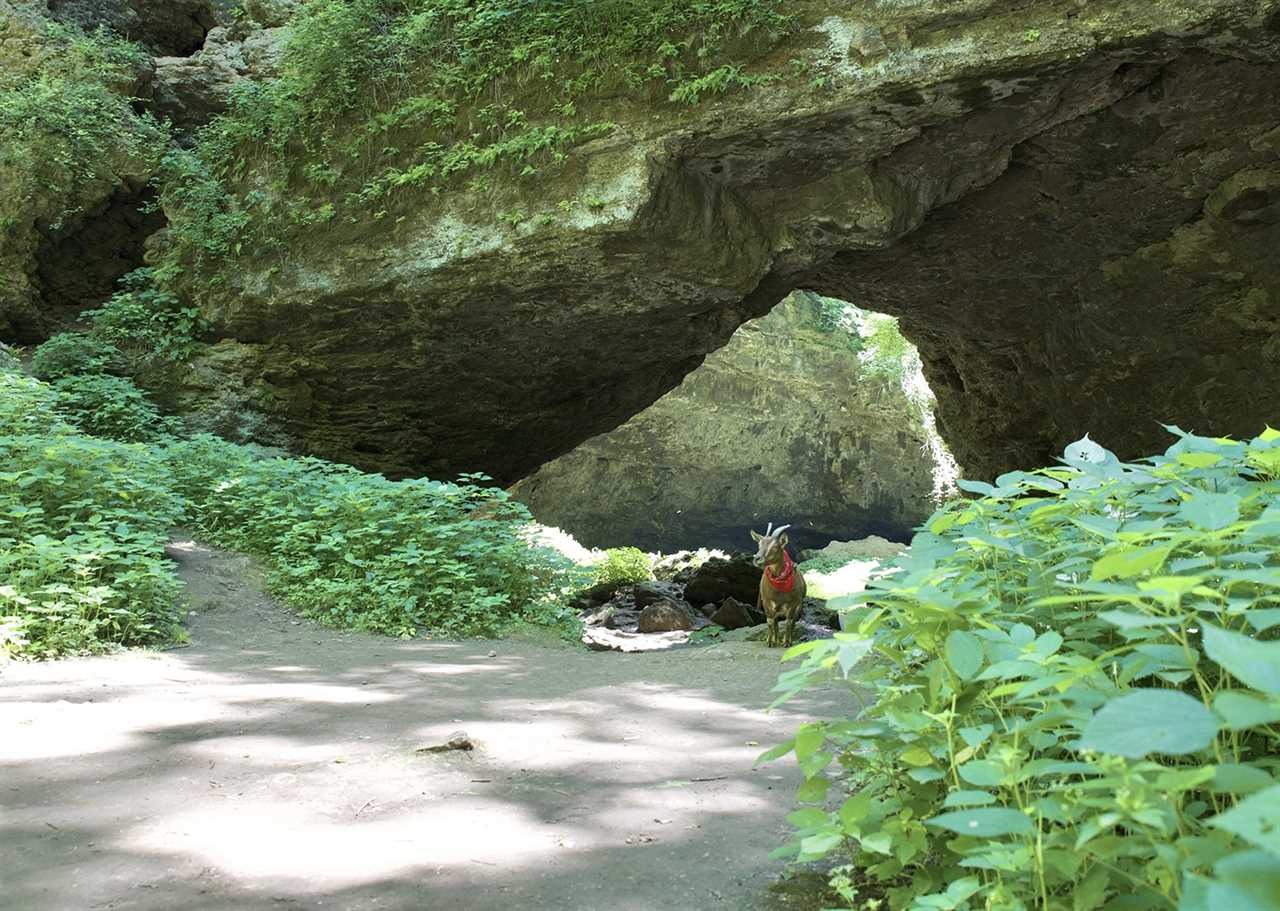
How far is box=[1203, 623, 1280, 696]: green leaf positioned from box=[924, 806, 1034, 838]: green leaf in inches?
15.0

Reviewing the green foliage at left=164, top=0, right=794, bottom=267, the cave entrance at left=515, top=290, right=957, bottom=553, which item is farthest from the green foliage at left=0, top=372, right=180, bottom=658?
the cave entrance at left=515, top=290, right=957, bottom=553

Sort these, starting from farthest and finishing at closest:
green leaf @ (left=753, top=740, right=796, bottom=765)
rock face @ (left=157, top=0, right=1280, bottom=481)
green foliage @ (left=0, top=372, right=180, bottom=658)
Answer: rock face @ (left=157, top=0, right=1280, bottom=481), green foliage @ (left=0, top=372, right=180, bottom=658), green leaf @ (left=753, top=740, right=796, bottom=765)

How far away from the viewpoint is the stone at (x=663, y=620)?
10.9 m

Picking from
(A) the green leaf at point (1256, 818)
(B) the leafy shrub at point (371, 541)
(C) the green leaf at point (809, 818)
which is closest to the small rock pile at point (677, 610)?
(B) the leafy shrub at point (371, 541)

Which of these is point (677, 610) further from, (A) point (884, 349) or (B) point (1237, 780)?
(A) point (884, 349)

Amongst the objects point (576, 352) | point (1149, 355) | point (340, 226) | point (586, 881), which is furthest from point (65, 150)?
point (1149, 355)

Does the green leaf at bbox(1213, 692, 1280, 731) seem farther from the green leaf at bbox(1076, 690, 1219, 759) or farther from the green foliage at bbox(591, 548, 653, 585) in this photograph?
the green foliage at bbox(591, 548, 653, 585)

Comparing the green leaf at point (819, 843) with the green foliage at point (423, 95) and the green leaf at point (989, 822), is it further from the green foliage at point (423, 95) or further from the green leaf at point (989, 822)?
the green foliage at point (423, 95)

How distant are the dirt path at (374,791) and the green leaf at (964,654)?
704mm

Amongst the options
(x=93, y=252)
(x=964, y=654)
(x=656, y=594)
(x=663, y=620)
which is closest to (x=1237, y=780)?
(x=964, y=654)

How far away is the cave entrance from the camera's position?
21375 mm

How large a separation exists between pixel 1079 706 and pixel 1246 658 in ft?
1.24

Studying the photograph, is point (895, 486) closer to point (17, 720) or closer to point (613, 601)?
point (613, 601)

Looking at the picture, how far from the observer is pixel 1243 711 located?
1031 millimetres
